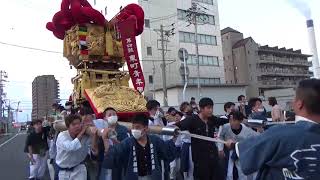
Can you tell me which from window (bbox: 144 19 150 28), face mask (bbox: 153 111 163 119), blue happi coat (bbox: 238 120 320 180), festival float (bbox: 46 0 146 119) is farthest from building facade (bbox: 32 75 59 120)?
blue happi coat (bbox: 238 120 320 180)

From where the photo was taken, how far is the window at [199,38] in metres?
50.4

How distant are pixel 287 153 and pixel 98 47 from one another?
36.5ft

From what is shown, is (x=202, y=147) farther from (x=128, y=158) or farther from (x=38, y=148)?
(x=38, y=148)

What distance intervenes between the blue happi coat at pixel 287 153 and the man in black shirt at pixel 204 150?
4052 millimetres

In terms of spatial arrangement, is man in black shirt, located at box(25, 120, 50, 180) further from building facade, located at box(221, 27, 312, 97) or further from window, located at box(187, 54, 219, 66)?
building facade, located at box(221, 27, 312, 97)

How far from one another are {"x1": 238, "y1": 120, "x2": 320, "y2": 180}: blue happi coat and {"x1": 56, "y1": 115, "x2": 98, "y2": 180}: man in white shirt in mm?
3617

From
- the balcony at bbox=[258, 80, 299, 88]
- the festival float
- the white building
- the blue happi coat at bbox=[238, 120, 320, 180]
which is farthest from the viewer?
the balcony at bbox=[258, 80, 299, 88]

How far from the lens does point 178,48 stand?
4909 centimetres

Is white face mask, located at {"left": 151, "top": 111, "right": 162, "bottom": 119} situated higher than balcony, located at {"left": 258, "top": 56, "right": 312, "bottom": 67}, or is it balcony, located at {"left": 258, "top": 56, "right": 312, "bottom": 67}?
balcony, located at {"left": 258, "top": 56, "right": 312, "bottom": 67}

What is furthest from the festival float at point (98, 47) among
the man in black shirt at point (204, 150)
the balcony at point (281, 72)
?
the balcony at point (281, 72)

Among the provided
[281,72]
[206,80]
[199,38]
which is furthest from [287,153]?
[281,72]

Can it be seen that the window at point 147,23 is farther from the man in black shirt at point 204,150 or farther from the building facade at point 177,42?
the man in black shirt at point 204,150

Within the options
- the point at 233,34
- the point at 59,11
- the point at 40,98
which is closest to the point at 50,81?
the point at 40,98

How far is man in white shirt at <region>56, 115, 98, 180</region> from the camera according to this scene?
602cm
